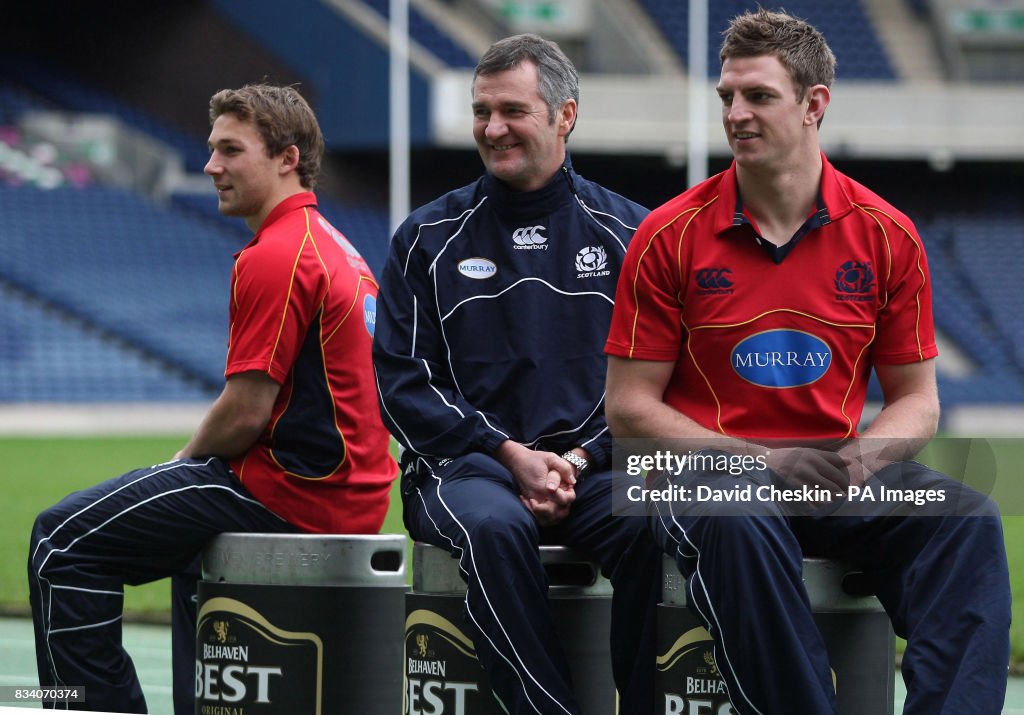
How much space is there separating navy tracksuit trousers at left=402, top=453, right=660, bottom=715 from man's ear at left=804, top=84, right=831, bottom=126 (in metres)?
0.91

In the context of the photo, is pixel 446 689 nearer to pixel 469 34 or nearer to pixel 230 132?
pixel 230 132

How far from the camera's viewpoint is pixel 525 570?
131 inches

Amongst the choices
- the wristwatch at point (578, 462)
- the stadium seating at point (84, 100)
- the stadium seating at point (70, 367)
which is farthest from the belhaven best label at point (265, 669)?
the stadium seating at point (84, 100)

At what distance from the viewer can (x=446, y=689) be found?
140 inches

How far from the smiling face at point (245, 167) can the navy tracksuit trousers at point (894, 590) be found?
1533mm

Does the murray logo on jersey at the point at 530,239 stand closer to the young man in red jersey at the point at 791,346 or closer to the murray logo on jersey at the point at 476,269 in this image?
the murray logo on jersey at the point at 476,269

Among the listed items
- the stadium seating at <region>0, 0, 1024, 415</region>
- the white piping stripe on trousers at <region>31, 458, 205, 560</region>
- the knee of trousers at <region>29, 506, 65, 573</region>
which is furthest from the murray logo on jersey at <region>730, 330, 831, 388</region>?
the stadium seating at <region>0, 0, 1024, 415</region>

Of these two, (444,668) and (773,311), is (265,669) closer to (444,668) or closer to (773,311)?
(444,668)

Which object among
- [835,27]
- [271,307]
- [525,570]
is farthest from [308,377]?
[835,27]

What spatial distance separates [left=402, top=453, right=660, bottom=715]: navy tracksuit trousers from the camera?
10.8ft

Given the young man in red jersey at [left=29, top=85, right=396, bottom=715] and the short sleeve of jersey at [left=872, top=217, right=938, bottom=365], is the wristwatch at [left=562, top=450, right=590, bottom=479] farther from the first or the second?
the short sleeve of jersey at [left=872, top=217, right=938, bottom=365]

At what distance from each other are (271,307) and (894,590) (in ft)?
5.28

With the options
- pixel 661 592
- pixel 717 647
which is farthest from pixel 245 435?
pixel 717 647

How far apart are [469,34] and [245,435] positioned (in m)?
23.4
